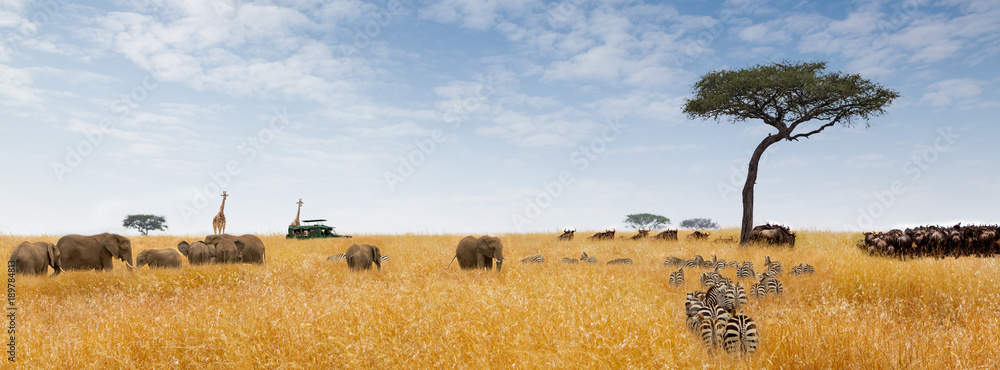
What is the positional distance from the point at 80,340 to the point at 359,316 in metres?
3.42

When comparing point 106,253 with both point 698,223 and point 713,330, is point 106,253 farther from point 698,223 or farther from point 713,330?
point 698,223

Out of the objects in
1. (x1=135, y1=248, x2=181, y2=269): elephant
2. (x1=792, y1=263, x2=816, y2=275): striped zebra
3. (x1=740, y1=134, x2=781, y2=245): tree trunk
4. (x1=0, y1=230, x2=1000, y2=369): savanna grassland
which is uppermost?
(x1=740, y1=134, x2=781, y2=245): tree trunk

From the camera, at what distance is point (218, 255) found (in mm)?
15438

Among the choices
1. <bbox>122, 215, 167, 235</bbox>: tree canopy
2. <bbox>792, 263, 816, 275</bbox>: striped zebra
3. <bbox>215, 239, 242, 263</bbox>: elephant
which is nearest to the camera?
<bbox>792, 263, 816, 275</bbox>: striped zebra

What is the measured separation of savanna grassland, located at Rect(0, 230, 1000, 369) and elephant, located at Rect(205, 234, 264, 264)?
3.92 m

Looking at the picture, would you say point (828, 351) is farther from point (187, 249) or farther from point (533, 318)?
point (187, 249)

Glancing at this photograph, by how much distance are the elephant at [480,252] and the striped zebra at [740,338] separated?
9.20 m

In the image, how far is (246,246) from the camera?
16.1m

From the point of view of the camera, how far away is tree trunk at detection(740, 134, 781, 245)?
23.6m

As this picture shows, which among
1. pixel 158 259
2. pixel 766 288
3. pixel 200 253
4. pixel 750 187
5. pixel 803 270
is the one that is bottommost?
pixel 766 288

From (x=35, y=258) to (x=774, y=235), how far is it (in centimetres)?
2427

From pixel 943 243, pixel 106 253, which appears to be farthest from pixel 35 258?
pixel 943 243

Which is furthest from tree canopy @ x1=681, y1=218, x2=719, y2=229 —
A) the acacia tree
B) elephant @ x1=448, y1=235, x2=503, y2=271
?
elephant @ x1=448, y1=235, x2=503, y2=271

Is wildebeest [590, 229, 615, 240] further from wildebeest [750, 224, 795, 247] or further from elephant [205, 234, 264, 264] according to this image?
elephant [205, 234, 264, 264]
